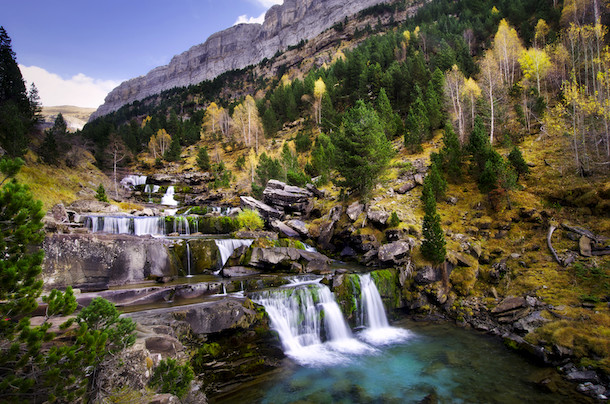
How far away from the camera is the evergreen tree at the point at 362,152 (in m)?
25.4

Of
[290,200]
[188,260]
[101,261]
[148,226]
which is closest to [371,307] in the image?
[188,260]

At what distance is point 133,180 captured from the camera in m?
50.6

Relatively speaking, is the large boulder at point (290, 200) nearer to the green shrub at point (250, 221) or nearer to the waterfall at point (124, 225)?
the green shrub at point (250, 221)

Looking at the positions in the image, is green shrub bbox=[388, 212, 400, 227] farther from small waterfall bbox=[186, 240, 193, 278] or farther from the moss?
small waterfall bbox=[186, 240, 193, 278]

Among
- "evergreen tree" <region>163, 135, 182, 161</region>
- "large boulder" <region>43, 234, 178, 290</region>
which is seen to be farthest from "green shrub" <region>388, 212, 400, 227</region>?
"evergreen tree" <region>163, 135, 182, 161</region>

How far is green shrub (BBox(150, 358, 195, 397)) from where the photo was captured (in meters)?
7.11

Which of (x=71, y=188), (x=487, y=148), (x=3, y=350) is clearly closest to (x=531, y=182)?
(x=487, y=148)

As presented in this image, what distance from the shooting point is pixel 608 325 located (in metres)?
11.0

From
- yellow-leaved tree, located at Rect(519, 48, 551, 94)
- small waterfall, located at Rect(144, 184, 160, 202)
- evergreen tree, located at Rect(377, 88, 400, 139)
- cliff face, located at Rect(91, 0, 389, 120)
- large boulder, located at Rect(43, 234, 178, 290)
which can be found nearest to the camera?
large boulder, located at Rect(43, 234, 178, 290)

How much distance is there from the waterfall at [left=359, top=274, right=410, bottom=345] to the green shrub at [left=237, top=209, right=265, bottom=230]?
14602 millimetres

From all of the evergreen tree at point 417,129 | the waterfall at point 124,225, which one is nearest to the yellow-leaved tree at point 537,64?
the evergreen tree at point 417,129

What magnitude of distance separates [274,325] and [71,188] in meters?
37.4

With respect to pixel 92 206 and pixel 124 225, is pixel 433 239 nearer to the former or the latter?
pixel 124 225

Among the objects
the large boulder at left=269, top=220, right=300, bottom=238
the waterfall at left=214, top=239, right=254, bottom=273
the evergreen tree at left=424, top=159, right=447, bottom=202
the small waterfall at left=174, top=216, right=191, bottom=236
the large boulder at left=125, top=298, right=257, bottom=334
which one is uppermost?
the evergreen tree at left=424, top=159, right=447, bottom=202
